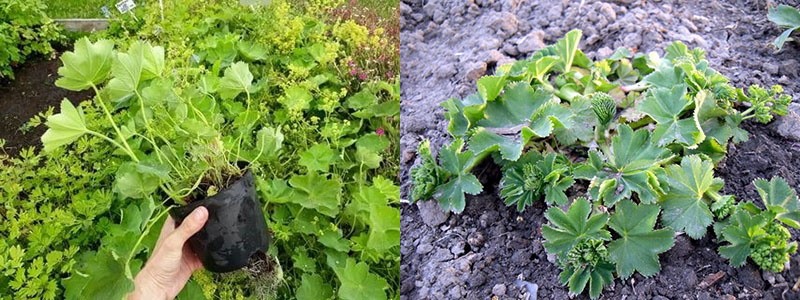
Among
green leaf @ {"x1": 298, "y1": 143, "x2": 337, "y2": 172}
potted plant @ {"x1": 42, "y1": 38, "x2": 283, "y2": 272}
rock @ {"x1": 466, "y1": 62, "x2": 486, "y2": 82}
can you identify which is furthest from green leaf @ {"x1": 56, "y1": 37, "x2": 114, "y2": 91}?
rock @ {"x1": 466, "y1": 62, "x2": 486, "y2": 82}

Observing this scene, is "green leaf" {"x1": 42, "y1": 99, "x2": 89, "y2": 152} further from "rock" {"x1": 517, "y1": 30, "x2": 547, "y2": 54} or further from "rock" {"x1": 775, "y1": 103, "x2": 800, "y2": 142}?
"rock" {"x1": 775, "y1": 103, "x2": 800, "y2": 142}

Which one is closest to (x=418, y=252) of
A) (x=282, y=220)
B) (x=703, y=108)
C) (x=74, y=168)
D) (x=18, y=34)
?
(x=282, y=220)

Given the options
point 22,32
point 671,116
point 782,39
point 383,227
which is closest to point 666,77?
point 671,116

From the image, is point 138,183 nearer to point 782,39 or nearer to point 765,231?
point 765,231

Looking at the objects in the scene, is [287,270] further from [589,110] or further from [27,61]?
[27,61]

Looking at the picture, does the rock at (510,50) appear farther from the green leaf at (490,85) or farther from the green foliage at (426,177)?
the green foliage at (426,177)

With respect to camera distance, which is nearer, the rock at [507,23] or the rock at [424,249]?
the rock at [424,249]

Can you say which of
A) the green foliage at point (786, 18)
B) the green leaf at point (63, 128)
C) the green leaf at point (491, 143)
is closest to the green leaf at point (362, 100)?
the green leaf at point (491, 143)
